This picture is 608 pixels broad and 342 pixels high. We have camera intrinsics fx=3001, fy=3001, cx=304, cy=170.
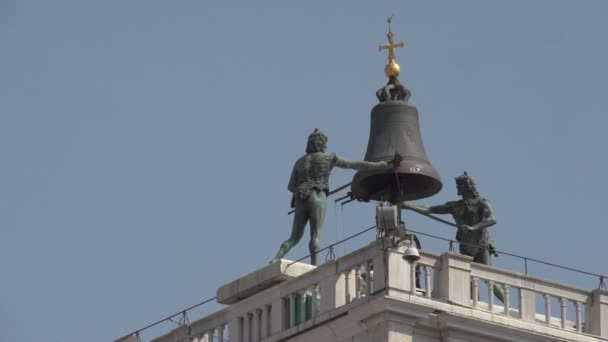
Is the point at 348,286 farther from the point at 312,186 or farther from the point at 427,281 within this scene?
the point at 312,186

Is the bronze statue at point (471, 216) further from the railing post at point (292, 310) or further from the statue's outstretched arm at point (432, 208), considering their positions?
the railing post at point (292, 310)

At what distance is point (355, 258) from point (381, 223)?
Answer: 0.75 meters

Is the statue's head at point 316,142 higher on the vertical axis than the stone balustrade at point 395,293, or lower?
higher

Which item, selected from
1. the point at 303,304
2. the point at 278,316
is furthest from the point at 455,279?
the point at 278,316

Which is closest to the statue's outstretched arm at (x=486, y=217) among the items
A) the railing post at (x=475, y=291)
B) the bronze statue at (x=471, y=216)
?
the bronze statue at (x=471, y=216)

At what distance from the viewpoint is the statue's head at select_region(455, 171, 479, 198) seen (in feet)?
149

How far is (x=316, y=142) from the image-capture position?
146 feet

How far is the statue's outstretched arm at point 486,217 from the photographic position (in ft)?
148

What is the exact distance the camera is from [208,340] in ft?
144

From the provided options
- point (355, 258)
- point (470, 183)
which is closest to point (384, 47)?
point (470, 183)

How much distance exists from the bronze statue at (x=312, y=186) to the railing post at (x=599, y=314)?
4.19 meters

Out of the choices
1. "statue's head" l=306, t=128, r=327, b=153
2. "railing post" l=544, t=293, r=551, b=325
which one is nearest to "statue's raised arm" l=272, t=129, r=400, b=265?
"statue's head" l=306, t=128, r=327, b=153

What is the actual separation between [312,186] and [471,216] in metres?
2.69

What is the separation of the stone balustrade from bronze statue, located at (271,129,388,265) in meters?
1.21
